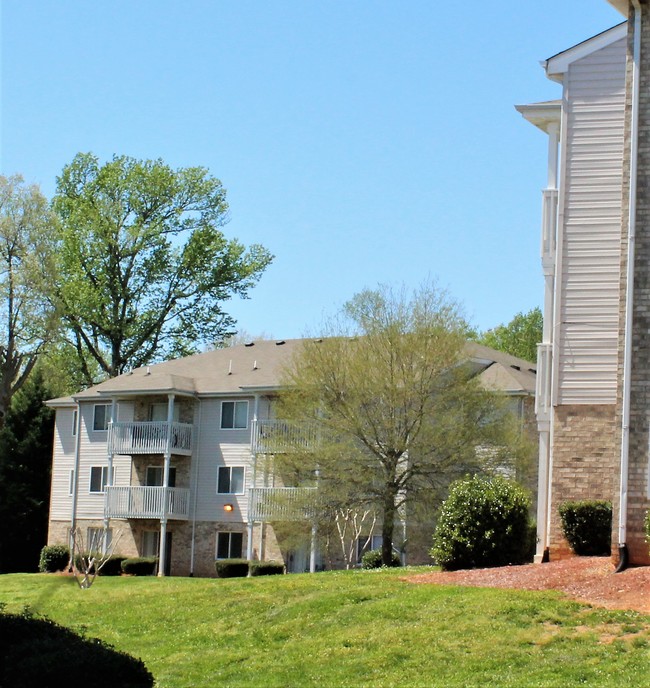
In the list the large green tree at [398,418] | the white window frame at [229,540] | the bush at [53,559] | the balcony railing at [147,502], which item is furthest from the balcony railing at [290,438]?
the bush at [53,559]

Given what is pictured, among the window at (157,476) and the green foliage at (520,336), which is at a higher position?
the green foliage at (520,336)

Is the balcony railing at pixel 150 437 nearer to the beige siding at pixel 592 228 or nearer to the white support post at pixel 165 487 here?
the white support post at pixel 165 487

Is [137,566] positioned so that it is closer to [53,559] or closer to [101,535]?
[101,535]

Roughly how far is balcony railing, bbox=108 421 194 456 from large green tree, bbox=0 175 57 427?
6.96m

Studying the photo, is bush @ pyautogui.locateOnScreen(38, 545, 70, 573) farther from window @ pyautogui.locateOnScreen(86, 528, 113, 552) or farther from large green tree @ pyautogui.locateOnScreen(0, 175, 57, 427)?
large green tree @ pyautogui.locateOnScreen(0, 175, 57, 427)

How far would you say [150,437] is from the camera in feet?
142

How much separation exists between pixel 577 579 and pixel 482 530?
3248mm

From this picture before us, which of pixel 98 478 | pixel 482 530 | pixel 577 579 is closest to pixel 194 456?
Answer: pixel 98 478

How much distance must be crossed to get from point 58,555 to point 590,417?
1065 inches

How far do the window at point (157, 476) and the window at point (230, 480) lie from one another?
1991 millimetres

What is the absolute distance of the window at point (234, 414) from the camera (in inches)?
1698

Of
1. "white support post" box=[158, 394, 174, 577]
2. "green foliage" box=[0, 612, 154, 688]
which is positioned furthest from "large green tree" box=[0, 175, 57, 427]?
"green foliage" box=[0, 612, 154, 688]

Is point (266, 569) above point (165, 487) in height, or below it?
below

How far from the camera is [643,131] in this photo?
1850 cm
